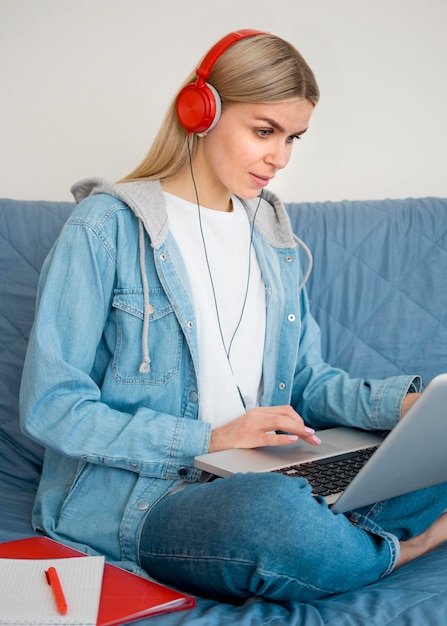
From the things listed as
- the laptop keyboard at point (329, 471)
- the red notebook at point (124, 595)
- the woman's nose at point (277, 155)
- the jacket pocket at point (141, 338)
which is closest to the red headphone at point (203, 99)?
the woman's nose at point (277, 155)

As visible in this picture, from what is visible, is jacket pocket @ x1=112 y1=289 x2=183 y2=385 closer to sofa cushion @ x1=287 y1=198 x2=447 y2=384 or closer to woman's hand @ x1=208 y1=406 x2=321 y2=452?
woman's hand @ x1=208 y1=406 x2=321 y2=452

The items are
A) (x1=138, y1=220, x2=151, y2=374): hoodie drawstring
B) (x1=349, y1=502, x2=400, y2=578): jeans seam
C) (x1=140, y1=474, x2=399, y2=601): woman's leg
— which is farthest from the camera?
(x1=138, y1=220, x2=151, y2=374): hoodie drawstring

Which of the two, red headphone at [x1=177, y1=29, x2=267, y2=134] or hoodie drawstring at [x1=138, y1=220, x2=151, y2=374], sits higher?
red headphone at [x1=177, y1=29, x2=267, y2=134]

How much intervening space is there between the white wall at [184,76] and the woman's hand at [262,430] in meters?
0.91

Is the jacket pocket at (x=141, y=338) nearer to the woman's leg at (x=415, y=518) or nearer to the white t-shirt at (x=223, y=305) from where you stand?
the white t-shirt at (x=223, y=305)

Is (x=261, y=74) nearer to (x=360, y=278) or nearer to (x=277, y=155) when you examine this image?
(x=277, y=155)

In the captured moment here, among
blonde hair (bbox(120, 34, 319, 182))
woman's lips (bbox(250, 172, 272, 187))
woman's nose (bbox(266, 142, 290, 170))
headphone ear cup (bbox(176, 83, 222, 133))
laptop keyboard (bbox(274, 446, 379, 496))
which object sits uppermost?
blonde hair (bbox(120, 34, 319, 182))

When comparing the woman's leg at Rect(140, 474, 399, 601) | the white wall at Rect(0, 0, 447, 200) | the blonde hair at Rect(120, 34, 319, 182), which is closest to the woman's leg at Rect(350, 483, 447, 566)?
the woman's leg at Rect(140, 474, 399, 601)

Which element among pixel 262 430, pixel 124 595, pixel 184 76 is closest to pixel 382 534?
pixel 262 430

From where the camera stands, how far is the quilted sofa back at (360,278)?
1604 mm

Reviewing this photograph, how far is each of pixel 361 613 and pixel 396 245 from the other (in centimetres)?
93

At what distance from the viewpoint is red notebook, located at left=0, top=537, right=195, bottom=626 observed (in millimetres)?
910

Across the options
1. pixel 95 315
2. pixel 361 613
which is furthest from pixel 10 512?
pixel 361 613

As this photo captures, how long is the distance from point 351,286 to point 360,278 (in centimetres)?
3
